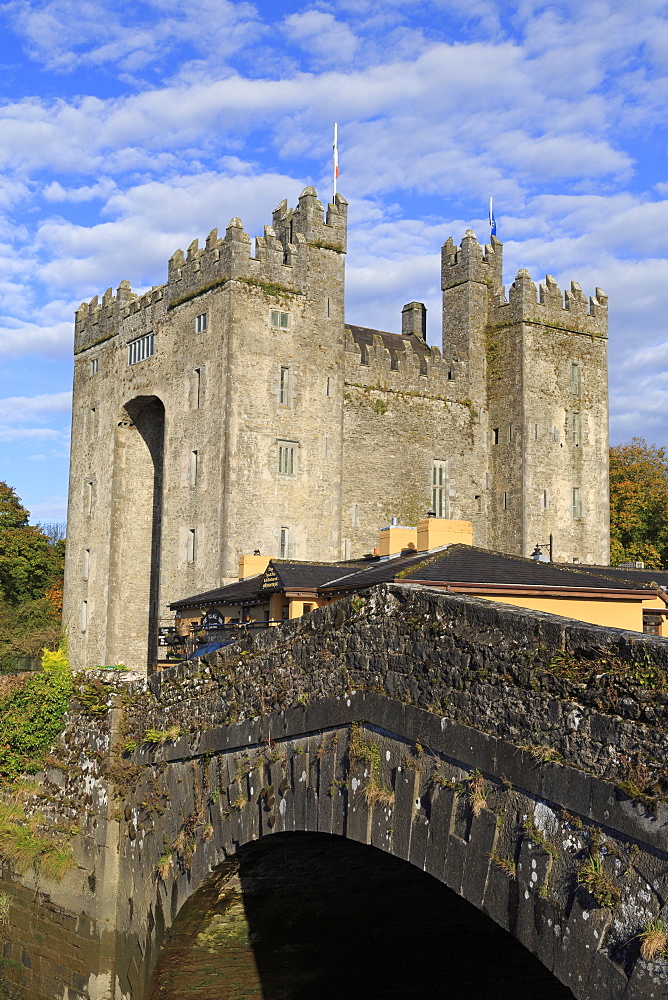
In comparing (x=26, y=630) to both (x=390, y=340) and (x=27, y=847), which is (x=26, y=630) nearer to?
(x=390, y=340)

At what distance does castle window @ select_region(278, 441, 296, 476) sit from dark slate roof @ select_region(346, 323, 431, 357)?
8601mm

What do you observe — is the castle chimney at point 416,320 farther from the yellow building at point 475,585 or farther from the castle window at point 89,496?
the yellow building at point 475,585

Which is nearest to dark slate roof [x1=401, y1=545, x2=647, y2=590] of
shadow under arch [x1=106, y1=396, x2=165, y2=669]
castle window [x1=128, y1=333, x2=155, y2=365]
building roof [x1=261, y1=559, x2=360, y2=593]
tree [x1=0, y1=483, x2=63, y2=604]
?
building roof [x1=261, y1=559, x2=360, y2=593]

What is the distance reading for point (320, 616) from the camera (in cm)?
1043

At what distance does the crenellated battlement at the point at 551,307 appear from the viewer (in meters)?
48.8

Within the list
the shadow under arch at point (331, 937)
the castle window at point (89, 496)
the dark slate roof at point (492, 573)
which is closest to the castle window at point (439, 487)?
the castle window at point (89, 496)

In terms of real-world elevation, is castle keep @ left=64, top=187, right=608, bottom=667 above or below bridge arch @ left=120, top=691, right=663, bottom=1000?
above

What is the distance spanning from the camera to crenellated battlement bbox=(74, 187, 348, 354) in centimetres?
4247

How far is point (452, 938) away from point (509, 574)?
27.9 ft

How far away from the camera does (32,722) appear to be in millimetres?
15062

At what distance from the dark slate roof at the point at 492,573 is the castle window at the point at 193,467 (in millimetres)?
21311

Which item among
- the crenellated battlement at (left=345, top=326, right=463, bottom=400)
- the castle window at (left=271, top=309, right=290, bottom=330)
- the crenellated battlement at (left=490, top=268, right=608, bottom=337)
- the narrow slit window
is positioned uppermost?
the crenellated battlement at (left=490, top=268, right=608, bottom=337)

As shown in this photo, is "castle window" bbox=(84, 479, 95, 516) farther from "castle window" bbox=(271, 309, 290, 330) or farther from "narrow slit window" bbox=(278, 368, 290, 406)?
"castle window" bbox=(271, 309, 290, 330)

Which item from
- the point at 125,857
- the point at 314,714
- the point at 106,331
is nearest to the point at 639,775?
the point at 314,714
